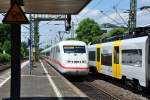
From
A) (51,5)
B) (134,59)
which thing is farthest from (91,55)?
(51,5)

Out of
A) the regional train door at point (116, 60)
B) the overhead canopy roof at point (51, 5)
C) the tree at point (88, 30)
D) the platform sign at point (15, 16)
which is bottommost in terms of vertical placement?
the regional train door at point (116, 60)

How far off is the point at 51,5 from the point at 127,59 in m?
9.12

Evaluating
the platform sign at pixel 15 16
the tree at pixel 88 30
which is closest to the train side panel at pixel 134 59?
the platform sign at pixel 15 16

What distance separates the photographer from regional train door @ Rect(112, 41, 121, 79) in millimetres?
27438

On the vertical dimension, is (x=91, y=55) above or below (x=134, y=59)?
above

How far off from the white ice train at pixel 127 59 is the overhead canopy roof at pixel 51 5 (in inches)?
177

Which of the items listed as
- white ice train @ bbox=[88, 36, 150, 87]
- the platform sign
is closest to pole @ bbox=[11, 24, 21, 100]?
the platform sign

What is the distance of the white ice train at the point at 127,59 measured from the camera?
21234mm

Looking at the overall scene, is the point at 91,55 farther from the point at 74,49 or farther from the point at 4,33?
the point at 4,33

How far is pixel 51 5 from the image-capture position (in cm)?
1695

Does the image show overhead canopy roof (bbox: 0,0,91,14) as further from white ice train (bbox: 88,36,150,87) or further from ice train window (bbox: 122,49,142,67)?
ice train window (bbox: 122,49,142,67)

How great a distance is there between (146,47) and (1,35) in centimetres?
12955

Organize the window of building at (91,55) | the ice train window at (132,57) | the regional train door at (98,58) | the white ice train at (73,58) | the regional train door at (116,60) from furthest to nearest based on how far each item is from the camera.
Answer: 1. the window of building at (91,55)
2. the regional train door at (98,58)
3. the white ice train at (73,58)
4. the regional train door at (116,60)
5. the ice train window at (132,57)

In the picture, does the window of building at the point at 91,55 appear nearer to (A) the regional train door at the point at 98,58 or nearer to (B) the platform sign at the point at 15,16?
(A) the regional train door at the point at 98,58
